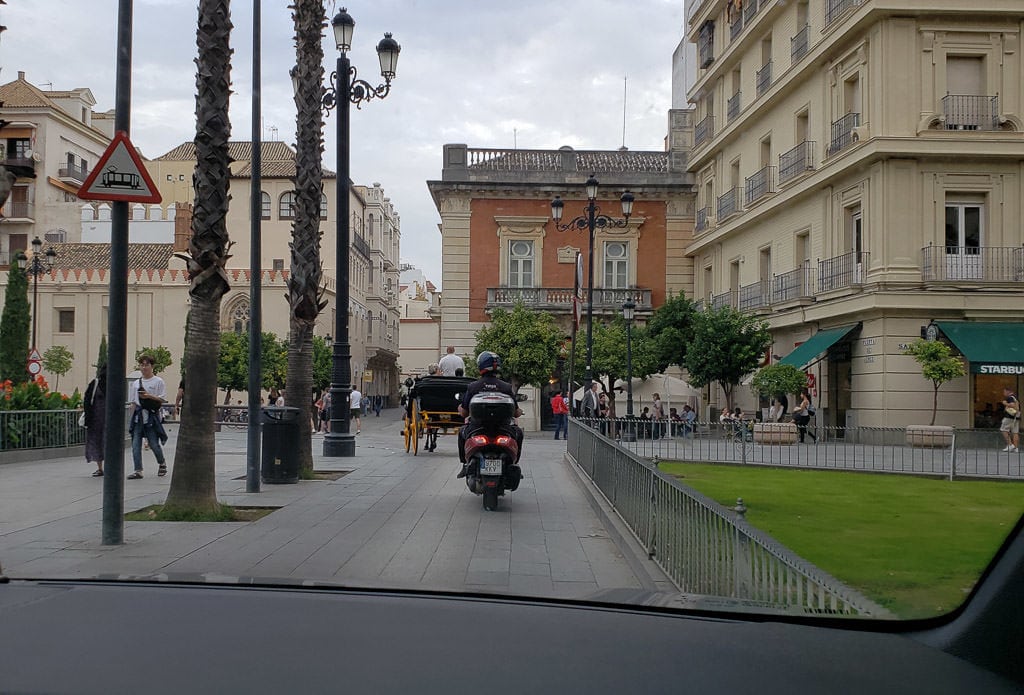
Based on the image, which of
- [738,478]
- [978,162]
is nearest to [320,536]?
[738,478]

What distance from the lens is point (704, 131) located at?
40719 millimetres

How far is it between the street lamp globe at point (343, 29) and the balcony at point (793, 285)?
17486 millimetres

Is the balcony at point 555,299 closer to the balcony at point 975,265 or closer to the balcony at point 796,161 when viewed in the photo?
the balcony at point 796,161

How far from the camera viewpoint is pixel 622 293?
42656 millimetres

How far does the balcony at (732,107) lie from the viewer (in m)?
36.4

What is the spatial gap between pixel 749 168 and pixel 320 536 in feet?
99.9

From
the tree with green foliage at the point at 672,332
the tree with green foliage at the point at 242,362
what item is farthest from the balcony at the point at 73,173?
the tree with green foliage at the point at 242,362

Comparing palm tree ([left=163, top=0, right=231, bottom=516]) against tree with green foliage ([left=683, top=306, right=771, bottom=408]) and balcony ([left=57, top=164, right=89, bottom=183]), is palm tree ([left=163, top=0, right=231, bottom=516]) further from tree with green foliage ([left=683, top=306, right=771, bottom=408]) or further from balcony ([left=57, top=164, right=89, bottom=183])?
tree with green foliage ([left=683, top=306, right=771, bottom=408])

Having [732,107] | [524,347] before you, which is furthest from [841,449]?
[732,107]

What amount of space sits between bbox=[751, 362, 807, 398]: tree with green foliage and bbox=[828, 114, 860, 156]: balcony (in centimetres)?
640

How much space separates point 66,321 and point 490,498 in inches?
2037

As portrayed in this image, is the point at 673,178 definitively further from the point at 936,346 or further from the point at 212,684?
the point at 212,684

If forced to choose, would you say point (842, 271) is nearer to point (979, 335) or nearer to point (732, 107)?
point (979, 335)

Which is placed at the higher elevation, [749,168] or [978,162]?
[749,168]
